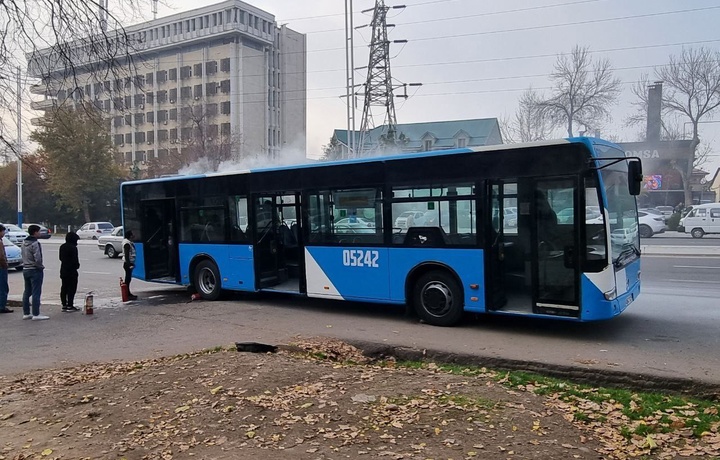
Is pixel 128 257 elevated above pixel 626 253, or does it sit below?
below

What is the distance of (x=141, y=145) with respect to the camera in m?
82.0

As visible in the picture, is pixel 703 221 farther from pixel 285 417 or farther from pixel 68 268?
pixel 285 417

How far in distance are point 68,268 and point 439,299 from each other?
26.5ft

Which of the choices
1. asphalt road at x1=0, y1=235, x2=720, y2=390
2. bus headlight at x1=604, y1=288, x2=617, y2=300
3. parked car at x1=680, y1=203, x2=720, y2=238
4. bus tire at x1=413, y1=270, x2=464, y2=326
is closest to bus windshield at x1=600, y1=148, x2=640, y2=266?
bus headlight at x1=604, y1=288, x2=617, y2=300

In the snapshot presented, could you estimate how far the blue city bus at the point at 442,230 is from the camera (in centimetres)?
826

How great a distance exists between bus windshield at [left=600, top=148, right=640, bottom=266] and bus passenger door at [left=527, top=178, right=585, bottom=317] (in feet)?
1.65

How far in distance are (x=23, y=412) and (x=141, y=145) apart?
272ft

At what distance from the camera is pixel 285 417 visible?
16.2 ft

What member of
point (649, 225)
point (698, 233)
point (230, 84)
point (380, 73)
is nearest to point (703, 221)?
point (698, 233)

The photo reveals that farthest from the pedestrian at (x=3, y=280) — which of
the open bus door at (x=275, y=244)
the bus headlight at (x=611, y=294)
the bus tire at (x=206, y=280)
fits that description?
the bus headlight at (x=611, y=294)

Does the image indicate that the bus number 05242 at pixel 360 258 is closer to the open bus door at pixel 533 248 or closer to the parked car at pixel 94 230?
the open bus door at pixel 533 248

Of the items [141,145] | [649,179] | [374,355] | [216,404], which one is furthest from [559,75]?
[141,145]

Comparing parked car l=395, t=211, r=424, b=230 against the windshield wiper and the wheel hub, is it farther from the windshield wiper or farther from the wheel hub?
the windshield wiper

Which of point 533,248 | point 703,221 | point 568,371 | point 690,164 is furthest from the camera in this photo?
point 690,164
